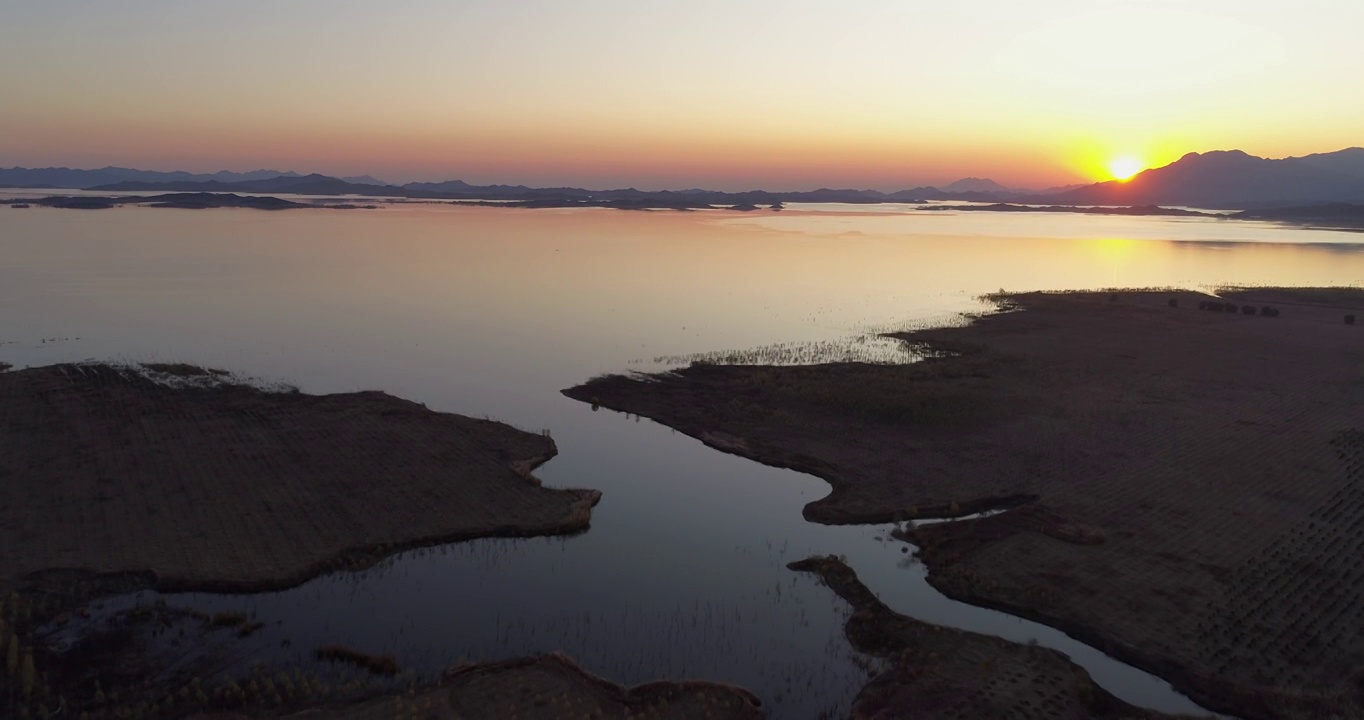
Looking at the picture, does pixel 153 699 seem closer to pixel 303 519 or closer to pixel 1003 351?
pixel 303 519

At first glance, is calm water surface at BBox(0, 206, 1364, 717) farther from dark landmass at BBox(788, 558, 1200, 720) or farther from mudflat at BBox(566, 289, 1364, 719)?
mudflat at BBox(566, 289, 1364, 719)

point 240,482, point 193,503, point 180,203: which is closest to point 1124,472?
→ point 240,482

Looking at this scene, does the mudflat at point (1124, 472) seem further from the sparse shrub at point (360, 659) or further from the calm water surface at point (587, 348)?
the sparse shrub at point (360, 659)

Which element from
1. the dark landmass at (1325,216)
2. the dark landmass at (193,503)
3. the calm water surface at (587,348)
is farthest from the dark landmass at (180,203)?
the dark landmass at (1325,216)

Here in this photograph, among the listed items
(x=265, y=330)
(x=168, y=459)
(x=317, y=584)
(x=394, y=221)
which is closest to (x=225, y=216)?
(x=394, y=221)

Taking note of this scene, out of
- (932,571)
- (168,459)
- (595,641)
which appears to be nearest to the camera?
(595,641)

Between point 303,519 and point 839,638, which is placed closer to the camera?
point 839,638

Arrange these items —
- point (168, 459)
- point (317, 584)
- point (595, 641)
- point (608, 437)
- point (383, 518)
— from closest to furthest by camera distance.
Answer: point (595, 641) → point (317, 584) → point (383, 518) → point (168, 459) → point (608, 437)
